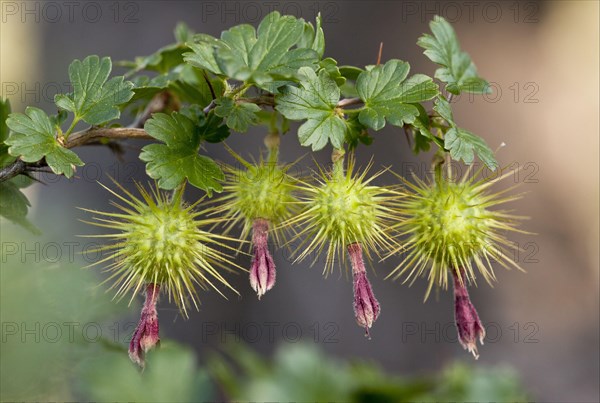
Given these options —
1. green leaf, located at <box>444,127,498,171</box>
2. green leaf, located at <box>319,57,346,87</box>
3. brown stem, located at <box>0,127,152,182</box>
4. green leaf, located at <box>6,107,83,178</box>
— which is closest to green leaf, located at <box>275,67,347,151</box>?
green leaf, located at <box>319,57,346,87</box>

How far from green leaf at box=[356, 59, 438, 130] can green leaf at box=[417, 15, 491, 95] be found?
0.13 meters

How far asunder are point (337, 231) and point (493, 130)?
11.0ft

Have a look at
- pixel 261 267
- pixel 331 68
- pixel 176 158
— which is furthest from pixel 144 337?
pixel 331 68

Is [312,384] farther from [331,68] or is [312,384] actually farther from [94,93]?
[94,93]

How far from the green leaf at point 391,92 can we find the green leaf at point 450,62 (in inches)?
5.0

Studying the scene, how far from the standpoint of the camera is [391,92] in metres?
1.54

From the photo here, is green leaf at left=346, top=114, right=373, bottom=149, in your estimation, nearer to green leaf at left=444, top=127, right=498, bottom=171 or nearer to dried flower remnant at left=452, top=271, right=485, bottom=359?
green leaf at left=444, top=127, right=498, bottom=171

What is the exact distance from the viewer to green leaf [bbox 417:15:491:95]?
5.49ft

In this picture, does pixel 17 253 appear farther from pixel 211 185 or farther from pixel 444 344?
pixel 444 344

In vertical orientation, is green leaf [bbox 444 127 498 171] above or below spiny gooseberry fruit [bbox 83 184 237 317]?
above

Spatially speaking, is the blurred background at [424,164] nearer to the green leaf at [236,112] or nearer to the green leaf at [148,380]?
the green leaf at [236,112]

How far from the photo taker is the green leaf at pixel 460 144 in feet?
4.91

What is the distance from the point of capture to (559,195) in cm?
468

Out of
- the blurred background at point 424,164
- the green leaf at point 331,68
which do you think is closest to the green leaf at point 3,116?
the green leaf at point 331,68
